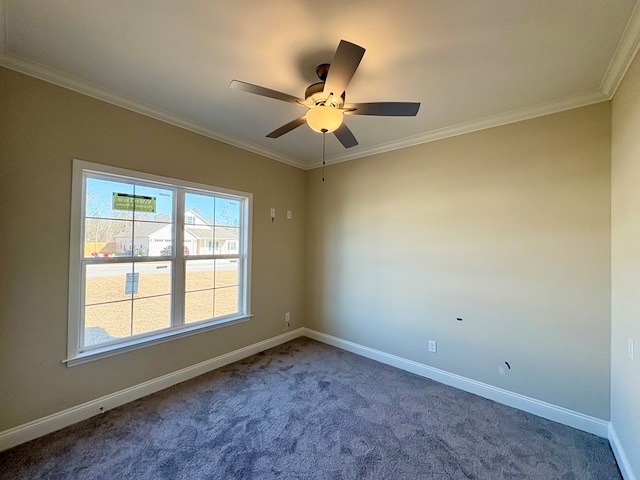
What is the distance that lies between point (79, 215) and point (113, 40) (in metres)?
1.31

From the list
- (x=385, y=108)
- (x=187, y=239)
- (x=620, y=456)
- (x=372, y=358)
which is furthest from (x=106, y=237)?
(x=620, y=456)

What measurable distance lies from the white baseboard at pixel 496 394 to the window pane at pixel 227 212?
2164 millimetres

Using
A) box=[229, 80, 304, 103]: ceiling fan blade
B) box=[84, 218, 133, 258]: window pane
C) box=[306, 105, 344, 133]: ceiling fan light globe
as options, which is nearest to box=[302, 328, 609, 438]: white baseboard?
box=[306, 105, 344, 133]: ceiling fan light globe

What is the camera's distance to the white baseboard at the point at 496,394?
2111 mm

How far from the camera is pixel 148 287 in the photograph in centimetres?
262

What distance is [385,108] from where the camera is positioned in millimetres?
1687

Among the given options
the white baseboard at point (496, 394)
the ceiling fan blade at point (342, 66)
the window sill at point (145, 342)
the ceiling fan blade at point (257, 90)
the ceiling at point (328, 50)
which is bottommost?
the white baseboard at point (496, 394)

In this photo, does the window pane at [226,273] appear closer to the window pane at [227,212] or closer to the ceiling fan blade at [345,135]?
the window pane at [227,212]

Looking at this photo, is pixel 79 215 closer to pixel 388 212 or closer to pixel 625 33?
pixel 388 212

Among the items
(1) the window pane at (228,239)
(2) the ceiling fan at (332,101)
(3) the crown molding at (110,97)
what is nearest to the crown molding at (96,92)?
(3) the crown molding at (110,97)

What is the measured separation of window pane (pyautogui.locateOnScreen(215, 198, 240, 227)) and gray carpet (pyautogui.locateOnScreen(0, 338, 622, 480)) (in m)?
1.75

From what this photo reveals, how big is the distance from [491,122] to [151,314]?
3.73 metres

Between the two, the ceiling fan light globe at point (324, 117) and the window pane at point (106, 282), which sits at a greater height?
the ceiling fan light globe at point (324, 117)

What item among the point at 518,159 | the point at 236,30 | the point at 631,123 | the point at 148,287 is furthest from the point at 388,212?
the point at 148,287
